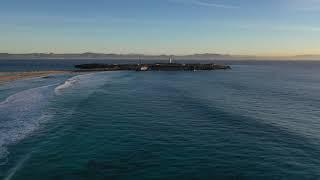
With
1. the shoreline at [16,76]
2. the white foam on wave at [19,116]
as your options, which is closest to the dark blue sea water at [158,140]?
the white foam on wave at [19,116]

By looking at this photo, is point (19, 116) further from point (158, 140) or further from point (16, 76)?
point (16, 76)

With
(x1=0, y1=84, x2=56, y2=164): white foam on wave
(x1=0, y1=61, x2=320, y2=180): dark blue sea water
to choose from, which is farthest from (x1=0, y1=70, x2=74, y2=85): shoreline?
(x1=0, y1=61, x2=320, y2=180): dark blue sea water

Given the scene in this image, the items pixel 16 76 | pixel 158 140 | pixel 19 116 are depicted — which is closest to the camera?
pixel 158 140

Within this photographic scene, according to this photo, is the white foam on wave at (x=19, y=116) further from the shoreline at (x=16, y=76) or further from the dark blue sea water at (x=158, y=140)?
the shoreline at (x=16, y=76)

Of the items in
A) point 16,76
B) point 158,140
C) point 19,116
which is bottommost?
point 158,140

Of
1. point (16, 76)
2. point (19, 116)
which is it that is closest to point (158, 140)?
point (19, 116)

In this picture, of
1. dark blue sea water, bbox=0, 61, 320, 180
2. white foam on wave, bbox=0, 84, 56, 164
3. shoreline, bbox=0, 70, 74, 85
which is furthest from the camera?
shoreline, bbox=0, 70, 74, 85

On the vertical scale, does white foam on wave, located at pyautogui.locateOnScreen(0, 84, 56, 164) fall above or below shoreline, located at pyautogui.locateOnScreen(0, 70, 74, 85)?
below

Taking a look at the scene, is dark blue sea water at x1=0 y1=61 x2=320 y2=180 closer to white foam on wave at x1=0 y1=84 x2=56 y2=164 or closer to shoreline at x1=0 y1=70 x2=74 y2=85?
white foam on wave at x1=0 y1=84 x2=56 y2=164

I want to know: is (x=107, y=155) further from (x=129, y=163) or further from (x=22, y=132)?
(x=22, y=132)
